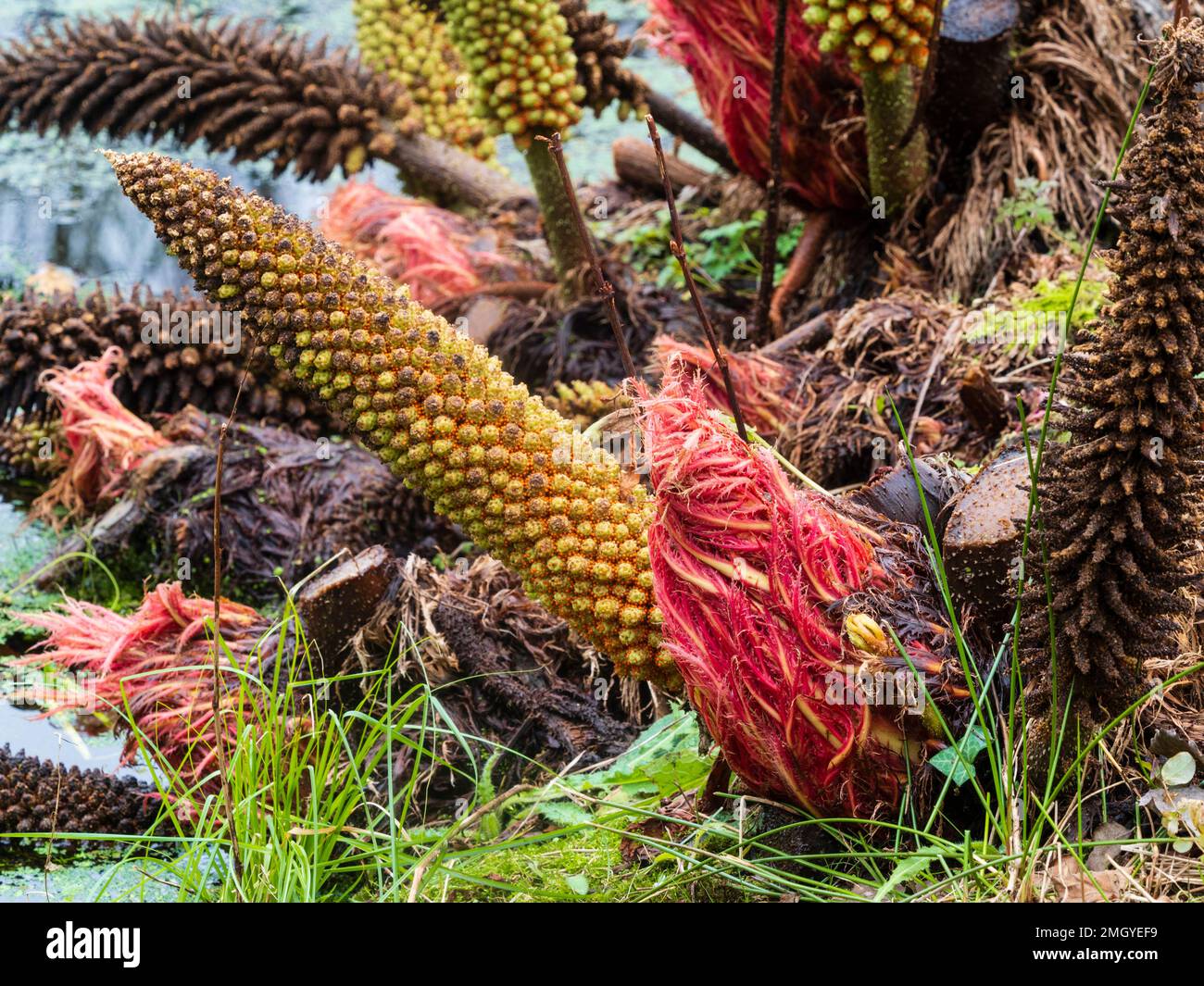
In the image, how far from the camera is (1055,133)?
117 inches

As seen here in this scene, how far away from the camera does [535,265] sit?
3.45 meters

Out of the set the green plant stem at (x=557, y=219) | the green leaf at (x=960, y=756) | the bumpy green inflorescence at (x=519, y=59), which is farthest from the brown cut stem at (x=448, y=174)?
the green leaf at (x=960, y=756)

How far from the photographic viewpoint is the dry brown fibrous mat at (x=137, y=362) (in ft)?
9.69

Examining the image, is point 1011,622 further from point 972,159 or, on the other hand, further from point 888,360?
point 972,159

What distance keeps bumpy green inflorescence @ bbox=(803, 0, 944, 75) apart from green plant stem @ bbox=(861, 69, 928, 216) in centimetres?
6

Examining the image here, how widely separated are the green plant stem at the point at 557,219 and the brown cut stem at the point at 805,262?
1.51 feet

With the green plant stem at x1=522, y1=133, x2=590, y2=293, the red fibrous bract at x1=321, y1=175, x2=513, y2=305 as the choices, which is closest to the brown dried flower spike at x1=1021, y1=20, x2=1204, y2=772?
the green plant stem at x1=522, y1=133, x2=590, y2=293

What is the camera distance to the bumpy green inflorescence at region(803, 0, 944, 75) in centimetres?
249

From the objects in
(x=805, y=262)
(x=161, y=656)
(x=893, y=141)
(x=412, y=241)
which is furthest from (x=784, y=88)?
(x=161, y=656)

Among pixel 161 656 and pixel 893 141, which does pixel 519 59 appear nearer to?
pixel 893 141

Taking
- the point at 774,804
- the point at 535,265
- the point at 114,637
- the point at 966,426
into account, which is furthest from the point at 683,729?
the point at 535,265

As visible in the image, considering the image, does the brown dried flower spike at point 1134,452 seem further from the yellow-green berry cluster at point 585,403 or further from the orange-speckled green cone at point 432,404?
the yellow-green berry cluster at point 585,403
